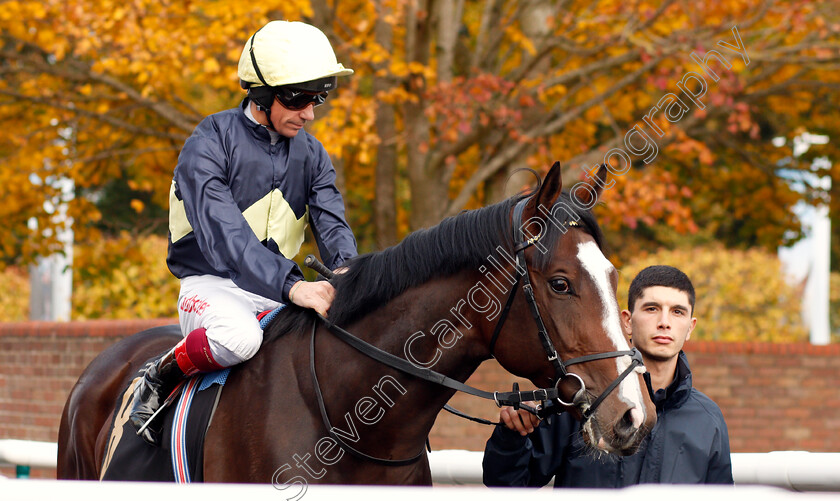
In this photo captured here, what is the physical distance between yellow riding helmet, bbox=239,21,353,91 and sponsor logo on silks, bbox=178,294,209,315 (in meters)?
0.82

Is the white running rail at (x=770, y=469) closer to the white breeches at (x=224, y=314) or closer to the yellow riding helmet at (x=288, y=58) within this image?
the white breeches at (x=224, y=314)

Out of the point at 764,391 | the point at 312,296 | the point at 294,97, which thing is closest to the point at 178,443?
the point at 312,296

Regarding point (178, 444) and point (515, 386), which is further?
point (178, 444)

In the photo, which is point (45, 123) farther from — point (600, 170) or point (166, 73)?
point (600, 170)

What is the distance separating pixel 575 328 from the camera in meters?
2.65

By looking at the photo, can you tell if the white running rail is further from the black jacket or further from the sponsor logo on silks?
the sponsor logo on silks

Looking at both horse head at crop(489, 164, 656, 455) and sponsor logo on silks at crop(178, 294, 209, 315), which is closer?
horse head at crop(489, 164, 656, 455)

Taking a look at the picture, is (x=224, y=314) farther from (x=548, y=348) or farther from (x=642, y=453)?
(x=642, y=453)

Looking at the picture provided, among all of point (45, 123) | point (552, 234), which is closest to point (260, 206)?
point (552, 234)

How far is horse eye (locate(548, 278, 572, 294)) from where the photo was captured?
2689 millimetres

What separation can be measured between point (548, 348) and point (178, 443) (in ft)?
4.44

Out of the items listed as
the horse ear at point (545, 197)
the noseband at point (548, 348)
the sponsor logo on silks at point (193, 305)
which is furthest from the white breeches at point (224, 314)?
the horse ear at point (545, 197)

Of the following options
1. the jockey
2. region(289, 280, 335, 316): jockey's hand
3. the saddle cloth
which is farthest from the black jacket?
the saddle cloth

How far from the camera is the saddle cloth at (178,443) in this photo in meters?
3.07
